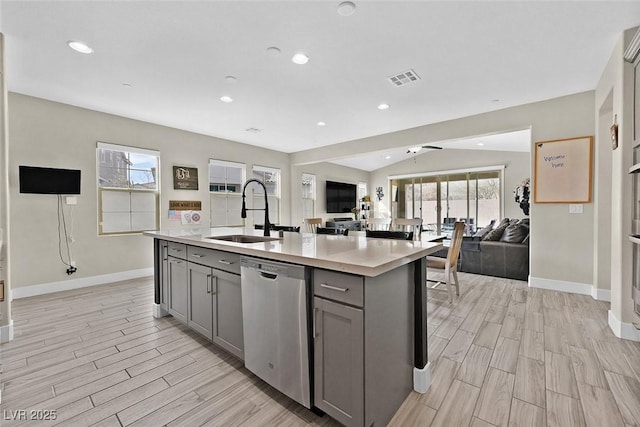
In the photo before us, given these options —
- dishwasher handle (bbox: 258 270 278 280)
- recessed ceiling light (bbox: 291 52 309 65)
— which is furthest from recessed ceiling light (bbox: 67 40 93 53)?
dishwasher handle (bbox: 258 270 278 280)

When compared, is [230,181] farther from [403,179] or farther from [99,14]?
[403,179]

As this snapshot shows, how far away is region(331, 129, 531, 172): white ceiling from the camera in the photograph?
5.96 meters

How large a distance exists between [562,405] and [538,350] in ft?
2.36

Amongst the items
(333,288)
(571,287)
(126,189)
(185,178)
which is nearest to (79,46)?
(126,189)

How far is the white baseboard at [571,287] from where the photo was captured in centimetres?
336

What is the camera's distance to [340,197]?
9320mm

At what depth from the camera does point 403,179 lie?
33.4 ft

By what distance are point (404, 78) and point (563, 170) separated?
8.31ft

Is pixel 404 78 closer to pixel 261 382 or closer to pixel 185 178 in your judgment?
pixel 261 382

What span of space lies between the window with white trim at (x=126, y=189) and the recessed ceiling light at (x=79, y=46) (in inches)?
81.5

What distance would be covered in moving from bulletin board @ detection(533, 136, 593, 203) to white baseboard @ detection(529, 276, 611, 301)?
111 cm

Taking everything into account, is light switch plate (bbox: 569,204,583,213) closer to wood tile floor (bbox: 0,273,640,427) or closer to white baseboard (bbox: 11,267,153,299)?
wood tile floor (bbox: 0,273,640,427)

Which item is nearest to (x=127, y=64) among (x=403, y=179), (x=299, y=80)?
(x=299, y=80)

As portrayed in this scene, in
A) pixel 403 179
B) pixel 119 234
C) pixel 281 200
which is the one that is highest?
pixel 403 179
